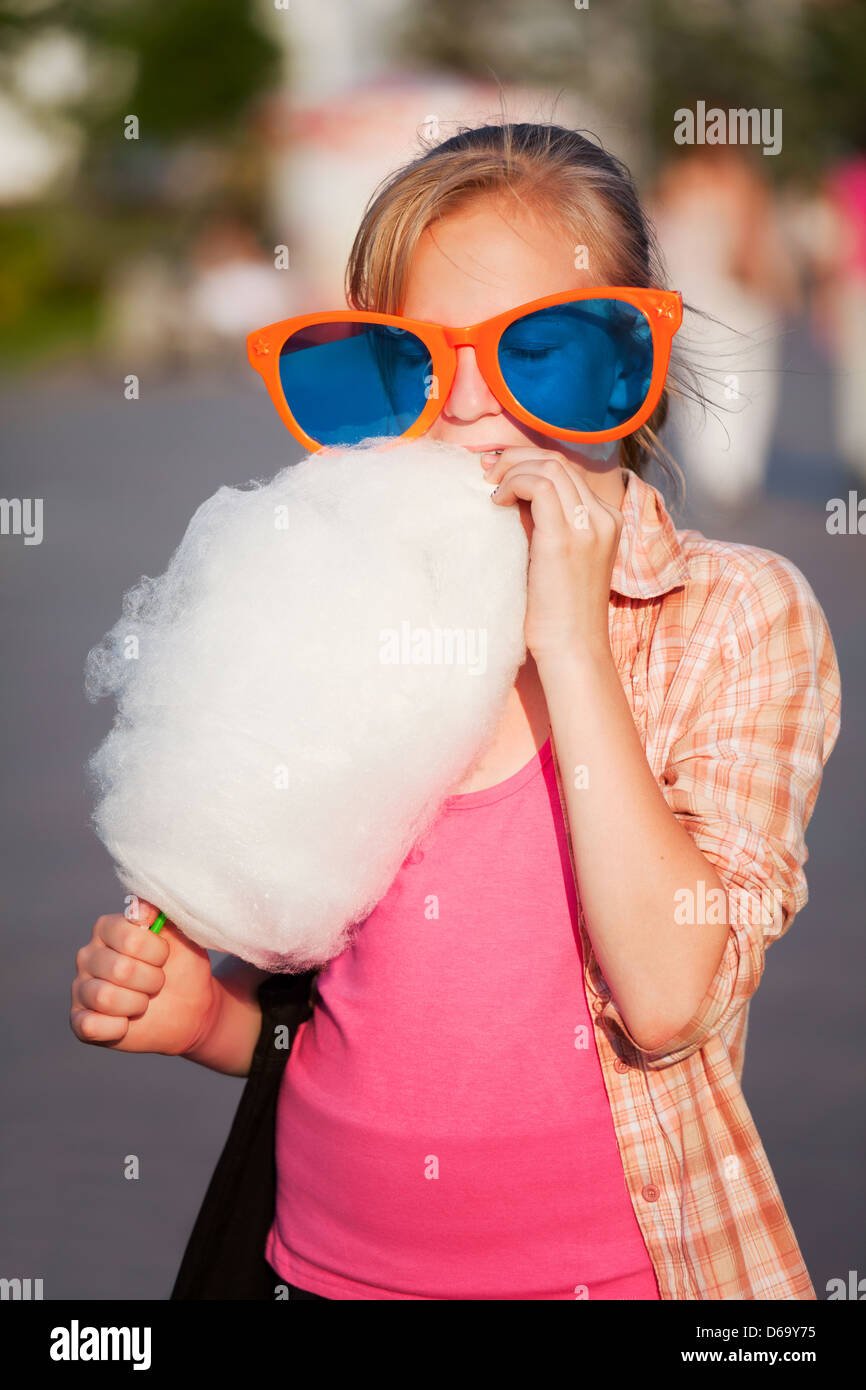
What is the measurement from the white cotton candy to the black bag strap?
181 mm

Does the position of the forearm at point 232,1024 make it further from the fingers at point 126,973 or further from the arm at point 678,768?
the arm at point 678,768

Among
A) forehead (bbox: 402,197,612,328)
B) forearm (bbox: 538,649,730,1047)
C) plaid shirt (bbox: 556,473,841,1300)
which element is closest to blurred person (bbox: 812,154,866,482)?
forehead (bbox: 402,197,612,328)

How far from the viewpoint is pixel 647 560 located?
1.60m

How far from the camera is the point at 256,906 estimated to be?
58.3 inches

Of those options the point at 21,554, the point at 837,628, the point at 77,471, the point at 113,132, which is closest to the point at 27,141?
the point at 113,132

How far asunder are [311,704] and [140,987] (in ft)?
1.21

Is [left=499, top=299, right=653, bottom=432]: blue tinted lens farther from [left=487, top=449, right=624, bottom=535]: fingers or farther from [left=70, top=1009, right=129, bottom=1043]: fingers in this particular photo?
[left=70, top=1009, right=129, bottom=1043]: fingers

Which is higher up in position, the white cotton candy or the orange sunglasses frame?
the orange sunglasses frame

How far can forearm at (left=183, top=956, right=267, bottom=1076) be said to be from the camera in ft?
5.59

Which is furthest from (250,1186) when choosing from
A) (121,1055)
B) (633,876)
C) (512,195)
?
(121,1055)

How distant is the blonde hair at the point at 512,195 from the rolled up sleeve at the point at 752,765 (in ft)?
1.11

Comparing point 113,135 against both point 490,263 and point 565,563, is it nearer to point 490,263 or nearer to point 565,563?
point 490,263
